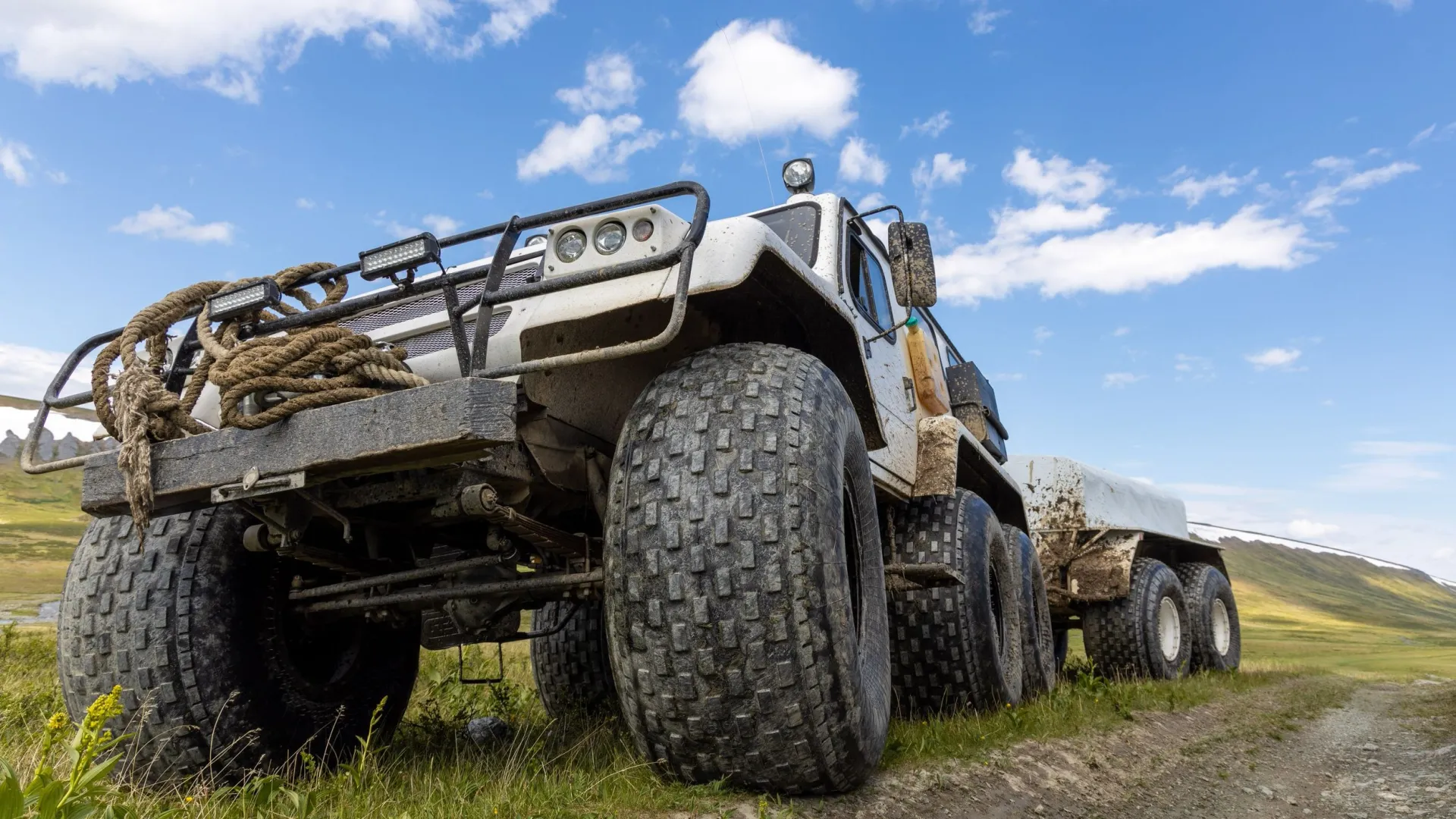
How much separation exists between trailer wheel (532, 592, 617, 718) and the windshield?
2.44 meters

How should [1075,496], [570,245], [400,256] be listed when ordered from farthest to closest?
[1075,496] → [570,245] → [400,256]

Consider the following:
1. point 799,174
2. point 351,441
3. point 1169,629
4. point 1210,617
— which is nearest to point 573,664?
point 799,174

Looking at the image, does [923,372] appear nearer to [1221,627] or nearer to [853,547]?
[853,547]

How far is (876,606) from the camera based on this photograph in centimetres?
316

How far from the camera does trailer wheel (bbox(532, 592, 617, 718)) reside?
18.6 ft

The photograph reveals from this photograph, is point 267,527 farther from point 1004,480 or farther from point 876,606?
point 1004,480

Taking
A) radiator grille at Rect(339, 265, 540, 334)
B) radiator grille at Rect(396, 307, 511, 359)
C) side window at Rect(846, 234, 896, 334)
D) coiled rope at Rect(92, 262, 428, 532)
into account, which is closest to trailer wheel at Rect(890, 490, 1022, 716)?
side window at Rect(846, 234, 896, 334)

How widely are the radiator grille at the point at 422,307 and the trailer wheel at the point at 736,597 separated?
2.55ft

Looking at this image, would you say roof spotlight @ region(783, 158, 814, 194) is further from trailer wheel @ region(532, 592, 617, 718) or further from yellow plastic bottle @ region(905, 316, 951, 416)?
trailer wheel @ region(532, 592, 617, 718)

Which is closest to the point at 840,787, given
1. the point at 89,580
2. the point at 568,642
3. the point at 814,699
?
the point at 814,699

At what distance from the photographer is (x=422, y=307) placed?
3295mm

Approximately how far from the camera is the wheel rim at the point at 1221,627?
36.3 feet

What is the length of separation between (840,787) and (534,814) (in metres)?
0.81

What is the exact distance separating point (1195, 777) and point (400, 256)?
4.03 m
